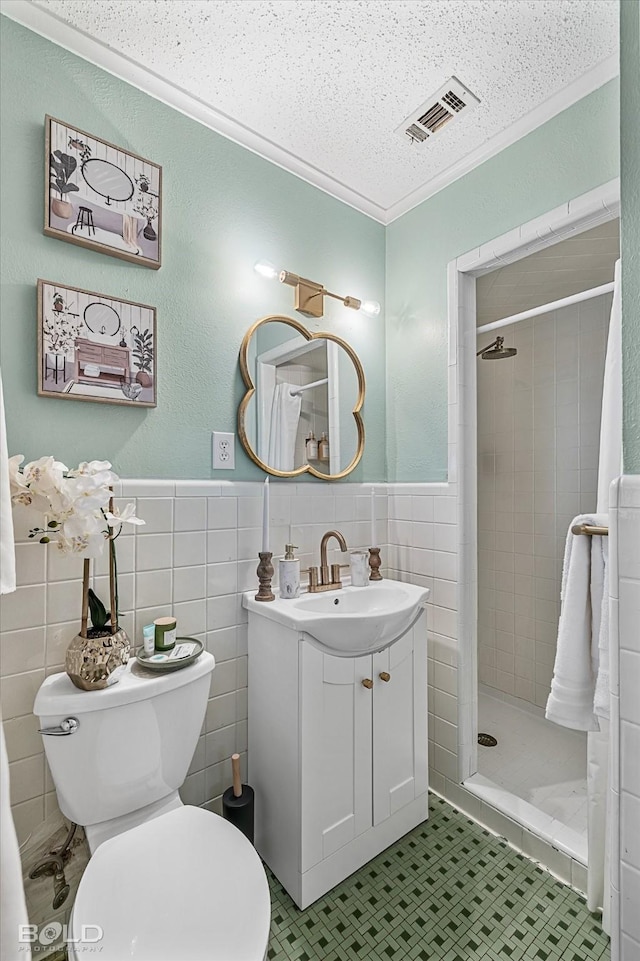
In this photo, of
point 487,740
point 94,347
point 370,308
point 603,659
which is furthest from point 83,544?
point 487,740

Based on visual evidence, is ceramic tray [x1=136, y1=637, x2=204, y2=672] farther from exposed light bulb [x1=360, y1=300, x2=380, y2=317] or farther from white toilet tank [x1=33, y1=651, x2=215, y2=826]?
exposed light bulb [x1=360, y1=300, x2=380, y2=317]

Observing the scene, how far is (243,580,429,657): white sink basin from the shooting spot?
1369 millimetres

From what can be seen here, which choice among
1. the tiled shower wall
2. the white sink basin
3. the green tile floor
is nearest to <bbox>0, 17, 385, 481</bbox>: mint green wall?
the white sink basin

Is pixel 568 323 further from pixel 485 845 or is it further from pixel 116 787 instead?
pixel 116 787

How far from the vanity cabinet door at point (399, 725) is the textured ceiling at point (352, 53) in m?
1.77

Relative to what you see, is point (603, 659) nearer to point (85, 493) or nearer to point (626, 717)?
point (626, 717)

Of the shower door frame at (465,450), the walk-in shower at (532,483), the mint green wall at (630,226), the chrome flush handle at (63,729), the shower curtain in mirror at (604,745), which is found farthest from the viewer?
the walk-in shower at (532,483)

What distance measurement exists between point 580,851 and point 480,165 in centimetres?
238

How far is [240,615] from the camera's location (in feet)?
5.27

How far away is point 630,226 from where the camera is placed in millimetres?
949

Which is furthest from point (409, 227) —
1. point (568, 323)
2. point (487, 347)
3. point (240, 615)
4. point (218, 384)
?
point (240, 615)

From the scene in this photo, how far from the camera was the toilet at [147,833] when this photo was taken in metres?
0.85

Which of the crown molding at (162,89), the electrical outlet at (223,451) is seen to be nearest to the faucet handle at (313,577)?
the electrical outlet at (223,451)

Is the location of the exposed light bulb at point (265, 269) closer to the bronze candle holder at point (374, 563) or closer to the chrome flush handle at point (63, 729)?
the bronze candle holder at point (374, 563)
